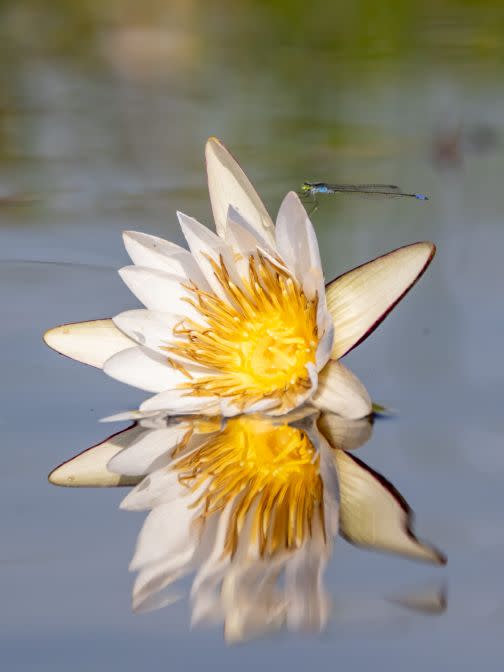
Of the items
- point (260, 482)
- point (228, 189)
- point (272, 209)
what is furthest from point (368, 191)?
point (260, 482)

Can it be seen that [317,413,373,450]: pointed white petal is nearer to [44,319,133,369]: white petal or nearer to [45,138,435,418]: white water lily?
[45,138,435,418]: white water lily

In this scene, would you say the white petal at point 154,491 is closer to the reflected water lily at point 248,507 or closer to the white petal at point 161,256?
the reflected water lily at point 248,507

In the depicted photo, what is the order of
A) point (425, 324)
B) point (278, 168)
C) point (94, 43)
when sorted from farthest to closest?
point (94, 43)
point (278, 168)
point (425, 324)

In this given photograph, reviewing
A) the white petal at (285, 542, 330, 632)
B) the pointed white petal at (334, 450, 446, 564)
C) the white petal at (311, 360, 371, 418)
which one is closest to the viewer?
the white petal at (285, 542, 330, 632)

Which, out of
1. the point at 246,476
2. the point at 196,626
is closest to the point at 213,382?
the point at 246,476

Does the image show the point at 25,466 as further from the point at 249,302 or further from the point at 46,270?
the point at 46,270

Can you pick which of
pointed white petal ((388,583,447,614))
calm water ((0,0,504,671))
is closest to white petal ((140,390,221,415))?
calm water ((0,0,504,671))

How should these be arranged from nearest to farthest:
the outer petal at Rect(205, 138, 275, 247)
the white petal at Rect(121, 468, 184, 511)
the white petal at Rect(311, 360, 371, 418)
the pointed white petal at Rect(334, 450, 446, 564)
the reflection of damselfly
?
1. the pointed white petal at Rect(334, 450, 446, 564)
2. the white petal at Rect(121, 468, 184, 511)
3. the white petal at Rect(311, 360, 371, 418)
4. the outer petal at Rect(205, 138, 275, 247)
5. the reflection of damselfly

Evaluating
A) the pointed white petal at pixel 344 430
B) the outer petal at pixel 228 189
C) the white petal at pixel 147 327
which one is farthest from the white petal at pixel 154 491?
the outer petal at pixel 228 189
